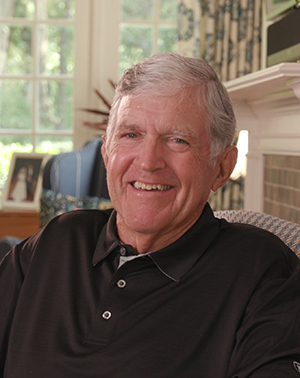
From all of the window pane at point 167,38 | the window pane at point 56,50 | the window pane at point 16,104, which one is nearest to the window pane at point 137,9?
the window pane at point 167,38

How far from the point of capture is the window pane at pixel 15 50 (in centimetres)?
391

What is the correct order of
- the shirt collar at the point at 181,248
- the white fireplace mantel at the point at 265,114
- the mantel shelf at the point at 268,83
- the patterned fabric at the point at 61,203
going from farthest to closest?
the patterned fabric at the point at 61,203 → the white fireplace mantel at the point at 265,114 → the mantel shelf at the point at 268,83 → the shirt collar at the point at 181,248

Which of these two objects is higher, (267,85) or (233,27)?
(233,27)

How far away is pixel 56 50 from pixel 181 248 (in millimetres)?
3151

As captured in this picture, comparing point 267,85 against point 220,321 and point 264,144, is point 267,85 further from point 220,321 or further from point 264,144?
point 220,321

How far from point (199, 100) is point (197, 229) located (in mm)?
287

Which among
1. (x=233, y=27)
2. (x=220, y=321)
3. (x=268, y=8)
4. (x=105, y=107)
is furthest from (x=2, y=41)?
(x=220, y=321)

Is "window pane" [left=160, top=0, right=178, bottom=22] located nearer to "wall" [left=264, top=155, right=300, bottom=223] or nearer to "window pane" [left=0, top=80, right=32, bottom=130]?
"window pane" [left=0, top=80, right=32, bottom=130]

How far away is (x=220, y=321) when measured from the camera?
102 centimetres

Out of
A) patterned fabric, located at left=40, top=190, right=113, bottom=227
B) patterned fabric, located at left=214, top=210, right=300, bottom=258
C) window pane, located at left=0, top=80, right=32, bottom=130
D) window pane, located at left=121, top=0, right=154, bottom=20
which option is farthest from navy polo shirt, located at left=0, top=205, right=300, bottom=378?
window pane, located at left=121, top=0, right=154, bottom=20

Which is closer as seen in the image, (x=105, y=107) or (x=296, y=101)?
(x=296, y=101)

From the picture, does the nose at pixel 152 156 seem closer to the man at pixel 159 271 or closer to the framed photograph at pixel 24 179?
the man at pixel 159 271

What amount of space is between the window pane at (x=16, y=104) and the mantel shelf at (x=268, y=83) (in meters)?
2.12

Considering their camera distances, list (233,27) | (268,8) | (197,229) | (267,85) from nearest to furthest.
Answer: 1. (197,229)
2. (267,85)
3. (268,8)
4. (233,27)
